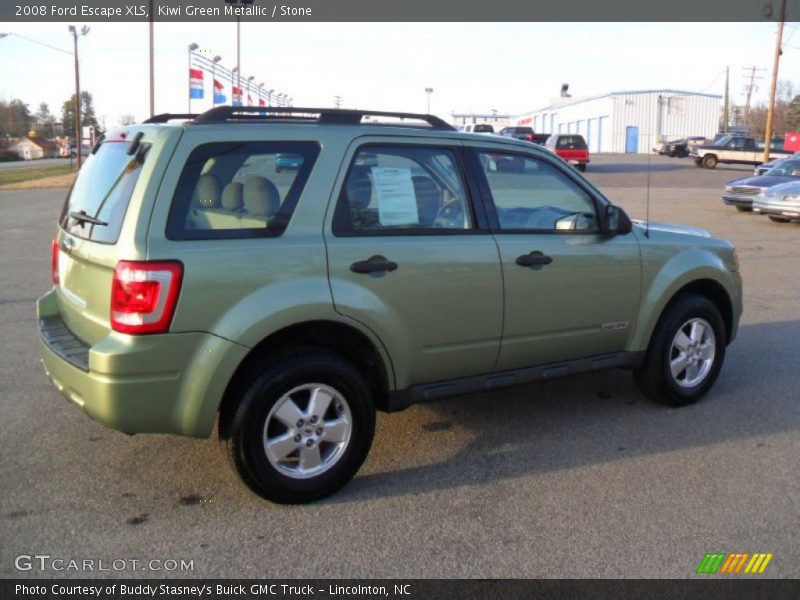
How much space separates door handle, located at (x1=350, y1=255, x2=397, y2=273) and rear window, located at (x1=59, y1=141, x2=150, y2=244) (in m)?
1.14

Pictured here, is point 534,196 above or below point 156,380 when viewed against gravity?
above

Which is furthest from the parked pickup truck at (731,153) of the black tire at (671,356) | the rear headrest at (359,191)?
the rear headrest at (359,191)

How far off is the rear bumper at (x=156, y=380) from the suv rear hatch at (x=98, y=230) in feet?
0.65

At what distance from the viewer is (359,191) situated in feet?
14.3

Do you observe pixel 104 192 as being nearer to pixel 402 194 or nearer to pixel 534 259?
pixel 402 194

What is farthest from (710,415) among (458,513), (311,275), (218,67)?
(218,67)

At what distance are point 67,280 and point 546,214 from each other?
111 inches

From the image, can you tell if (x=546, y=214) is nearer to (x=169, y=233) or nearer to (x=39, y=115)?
(x=169, y=233)

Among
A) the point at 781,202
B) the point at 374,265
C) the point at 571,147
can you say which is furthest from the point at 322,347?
the point at 571,147

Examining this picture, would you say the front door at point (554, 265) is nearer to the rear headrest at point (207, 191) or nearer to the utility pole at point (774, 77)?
the rear headrest at point (207, 191)

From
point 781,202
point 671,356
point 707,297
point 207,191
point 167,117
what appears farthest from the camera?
point 781,202

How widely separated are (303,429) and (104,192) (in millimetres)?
1568

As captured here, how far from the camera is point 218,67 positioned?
35812 mm

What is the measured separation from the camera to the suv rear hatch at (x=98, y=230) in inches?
151
